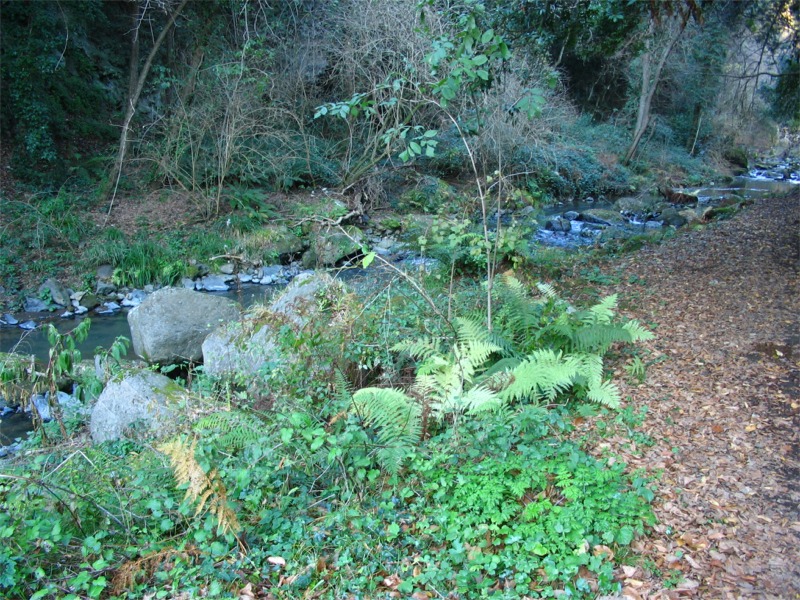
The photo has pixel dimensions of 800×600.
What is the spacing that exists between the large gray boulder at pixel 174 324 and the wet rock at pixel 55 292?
3666 mm

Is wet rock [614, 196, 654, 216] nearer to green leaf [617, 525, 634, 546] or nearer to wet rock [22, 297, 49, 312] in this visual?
wet rock [22, 297, 49, 312]

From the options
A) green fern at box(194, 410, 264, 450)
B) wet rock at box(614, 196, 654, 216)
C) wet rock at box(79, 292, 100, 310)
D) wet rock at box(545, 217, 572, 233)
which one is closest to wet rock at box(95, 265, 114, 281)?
wet rock at box(79, 292, 100, 310)

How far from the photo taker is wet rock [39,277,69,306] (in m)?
10.6

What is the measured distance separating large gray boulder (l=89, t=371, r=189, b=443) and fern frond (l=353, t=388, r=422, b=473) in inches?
78.2

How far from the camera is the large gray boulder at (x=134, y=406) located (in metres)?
5.43

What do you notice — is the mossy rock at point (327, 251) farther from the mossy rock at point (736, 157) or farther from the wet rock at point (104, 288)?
the mossy rock at point (736, 157)

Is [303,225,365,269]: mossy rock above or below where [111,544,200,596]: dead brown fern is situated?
below

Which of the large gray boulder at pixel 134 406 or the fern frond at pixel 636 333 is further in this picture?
the large gray boulder at pixel 134 406

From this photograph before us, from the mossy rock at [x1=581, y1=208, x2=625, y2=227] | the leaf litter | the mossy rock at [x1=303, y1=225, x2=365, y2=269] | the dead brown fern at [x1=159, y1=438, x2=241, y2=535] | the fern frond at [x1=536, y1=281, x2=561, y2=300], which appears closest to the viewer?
the leaf litter

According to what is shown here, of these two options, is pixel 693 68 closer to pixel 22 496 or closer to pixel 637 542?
pixel 637 542

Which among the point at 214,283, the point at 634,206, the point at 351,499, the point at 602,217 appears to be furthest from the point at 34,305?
the point at 634,206

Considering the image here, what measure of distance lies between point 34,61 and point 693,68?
2157 cm

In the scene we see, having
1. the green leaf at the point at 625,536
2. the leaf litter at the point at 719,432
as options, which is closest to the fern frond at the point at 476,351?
the leaf litter at the point at 719,432

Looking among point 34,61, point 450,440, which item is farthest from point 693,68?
point 450,440
